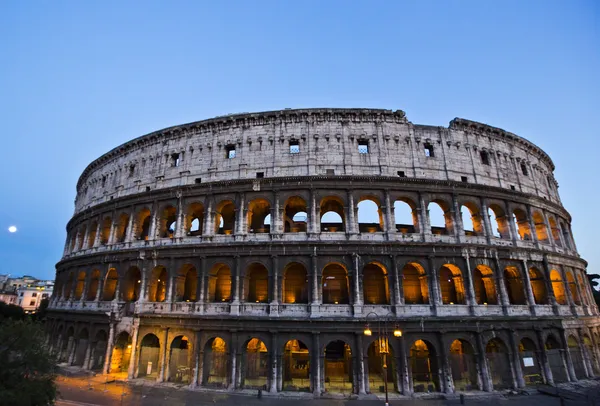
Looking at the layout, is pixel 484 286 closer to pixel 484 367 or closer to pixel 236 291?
pixel 484 367

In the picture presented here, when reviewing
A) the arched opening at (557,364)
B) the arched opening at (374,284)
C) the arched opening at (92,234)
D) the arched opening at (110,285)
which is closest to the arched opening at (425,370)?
the arched opening at (374,284)

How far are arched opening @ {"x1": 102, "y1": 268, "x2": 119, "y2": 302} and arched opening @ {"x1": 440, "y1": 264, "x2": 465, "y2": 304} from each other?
25.1 metres

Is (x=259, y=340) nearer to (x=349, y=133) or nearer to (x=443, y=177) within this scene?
(x=349, y=133)

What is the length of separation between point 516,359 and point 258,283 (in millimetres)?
17470

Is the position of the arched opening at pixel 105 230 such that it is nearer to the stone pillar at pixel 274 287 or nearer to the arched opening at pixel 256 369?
the stone pillar at pixel 274 287

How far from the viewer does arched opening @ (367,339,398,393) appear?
1938cm

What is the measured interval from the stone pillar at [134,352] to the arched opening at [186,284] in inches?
147

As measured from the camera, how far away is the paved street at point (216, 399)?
56.5ft

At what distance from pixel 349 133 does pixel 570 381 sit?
22427 millimetres

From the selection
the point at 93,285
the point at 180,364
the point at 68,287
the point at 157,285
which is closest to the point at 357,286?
the point at 180,364

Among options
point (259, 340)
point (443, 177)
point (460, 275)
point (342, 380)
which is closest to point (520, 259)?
point (460, 275)

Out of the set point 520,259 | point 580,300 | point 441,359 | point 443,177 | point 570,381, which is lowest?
point 570,381

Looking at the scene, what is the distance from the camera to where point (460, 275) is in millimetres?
21750

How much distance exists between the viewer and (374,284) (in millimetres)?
22547
